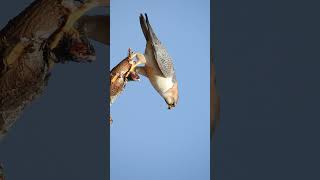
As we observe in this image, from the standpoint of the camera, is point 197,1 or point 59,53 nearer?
point 197,1

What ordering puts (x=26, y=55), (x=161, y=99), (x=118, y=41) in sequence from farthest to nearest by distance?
(x=26, y=55) → (x=161, y=99) → (x=118, y=41)

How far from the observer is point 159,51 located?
4.02m

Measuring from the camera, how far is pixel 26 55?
4.37m

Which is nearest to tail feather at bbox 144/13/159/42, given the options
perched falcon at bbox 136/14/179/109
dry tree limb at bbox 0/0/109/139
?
perched falcon at bbox 136/14/179/109

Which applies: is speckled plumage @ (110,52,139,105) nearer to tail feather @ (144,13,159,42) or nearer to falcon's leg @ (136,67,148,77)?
falcon's leg @ (136,67,148,77)

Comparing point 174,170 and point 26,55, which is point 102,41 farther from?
point 174,170

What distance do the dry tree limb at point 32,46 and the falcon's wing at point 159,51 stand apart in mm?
464

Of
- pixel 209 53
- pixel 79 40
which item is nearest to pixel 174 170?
pixel 209 53

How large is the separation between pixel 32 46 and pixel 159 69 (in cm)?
73

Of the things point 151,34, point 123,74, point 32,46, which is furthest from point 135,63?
point 32,46

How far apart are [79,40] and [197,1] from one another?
83cm

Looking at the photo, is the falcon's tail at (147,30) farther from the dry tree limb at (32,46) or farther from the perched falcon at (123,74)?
the dry tree limb at (32,46)

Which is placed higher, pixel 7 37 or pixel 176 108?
pixel 7 37

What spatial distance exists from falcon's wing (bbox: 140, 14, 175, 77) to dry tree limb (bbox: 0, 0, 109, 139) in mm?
464
